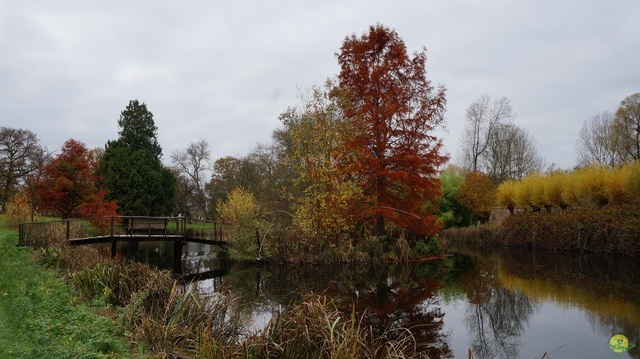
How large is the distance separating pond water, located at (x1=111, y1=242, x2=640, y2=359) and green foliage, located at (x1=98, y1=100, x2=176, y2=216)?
49.3 ft

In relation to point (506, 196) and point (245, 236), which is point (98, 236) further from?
point (506, 196)

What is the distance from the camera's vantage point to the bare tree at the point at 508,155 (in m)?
41.2

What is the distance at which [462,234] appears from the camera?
103 feet

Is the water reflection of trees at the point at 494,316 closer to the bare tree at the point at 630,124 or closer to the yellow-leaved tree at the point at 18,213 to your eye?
the yellow-leaved tree at the point at 18,213

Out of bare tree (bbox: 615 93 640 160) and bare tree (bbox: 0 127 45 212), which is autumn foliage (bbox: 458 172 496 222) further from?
bare tree (bbox: 0 127 45 212)

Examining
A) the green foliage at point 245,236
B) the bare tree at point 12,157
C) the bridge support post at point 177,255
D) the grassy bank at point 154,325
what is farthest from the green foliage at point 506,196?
the bare tree at point 12,157

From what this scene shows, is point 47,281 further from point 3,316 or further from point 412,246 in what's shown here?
point 412,246

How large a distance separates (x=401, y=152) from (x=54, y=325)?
1454 centimetres

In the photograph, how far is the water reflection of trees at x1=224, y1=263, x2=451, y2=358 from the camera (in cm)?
874

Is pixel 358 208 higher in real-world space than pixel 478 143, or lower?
lower

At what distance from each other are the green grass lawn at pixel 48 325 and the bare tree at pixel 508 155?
39157 millimetres

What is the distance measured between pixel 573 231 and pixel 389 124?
39.3 feet

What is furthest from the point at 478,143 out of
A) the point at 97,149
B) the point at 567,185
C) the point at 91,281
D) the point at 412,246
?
the point at 97,149

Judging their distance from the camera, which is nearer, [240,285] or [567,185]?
[240,285]
